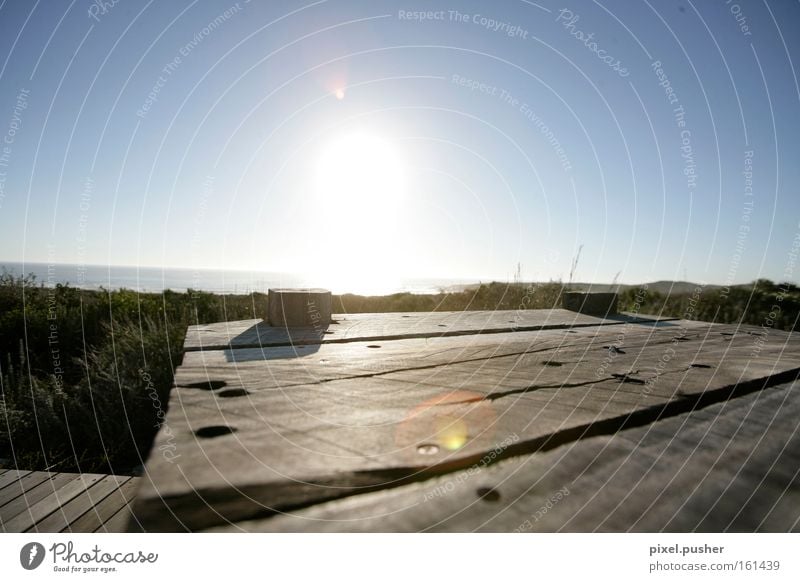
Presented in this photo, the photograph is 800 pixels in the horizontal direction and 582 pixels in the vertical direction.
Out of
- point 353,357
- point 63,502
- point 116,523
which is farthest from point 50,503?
point 353,357

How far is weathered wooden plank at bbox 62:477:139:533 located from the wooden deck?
171 centimetres

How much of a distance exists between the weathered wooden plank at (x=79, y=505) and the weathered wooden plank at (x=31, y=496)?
224mm

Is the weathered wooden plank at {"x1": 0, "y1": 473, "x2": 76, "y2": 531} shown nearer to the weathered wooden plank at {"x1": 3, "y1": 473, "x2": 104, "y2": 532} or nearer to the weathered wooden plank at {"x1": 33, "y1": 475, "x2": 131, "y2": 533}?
the weathered wooden plank at {"x1": 3, "y1": 473, "x2": 104, "y2": 532}

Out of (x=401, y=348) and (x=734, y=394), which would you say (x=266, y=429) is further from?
(x=734, y=394)

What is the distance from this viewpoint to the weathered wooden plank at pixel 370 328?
10.3 feet

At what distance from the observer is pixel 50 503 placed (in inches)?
126

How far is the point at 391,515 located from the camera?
938mm

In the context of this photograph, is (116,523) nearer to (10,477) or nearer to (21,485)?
(21,485)

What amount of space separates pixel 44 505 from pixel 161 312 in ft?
21.0
